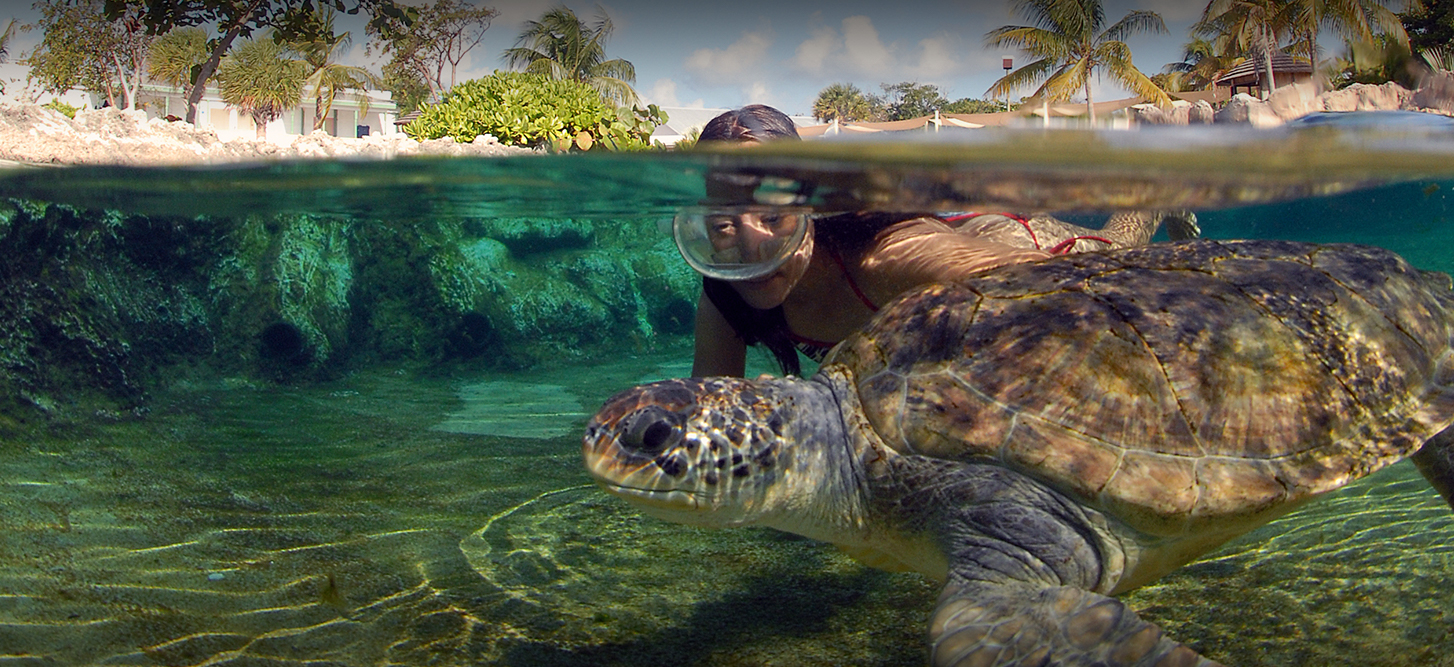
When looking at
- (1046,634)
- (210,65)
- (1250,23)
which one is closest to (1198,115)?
(1046,634)

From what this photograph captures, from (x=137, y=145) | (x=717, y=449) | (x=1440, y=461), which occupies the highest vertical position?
(x=137, y=145)

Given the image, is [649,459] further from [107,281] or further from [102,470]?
[107,281]

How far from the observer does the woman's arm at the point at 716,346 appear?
396cm

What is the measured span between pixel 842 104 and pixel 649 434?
236ft

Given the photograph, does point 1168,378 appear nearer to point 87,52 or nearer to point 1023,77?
point 1023,77

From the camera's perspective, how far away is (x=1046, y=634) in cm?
186

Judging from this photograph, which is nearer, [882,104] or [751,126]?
[751,126]

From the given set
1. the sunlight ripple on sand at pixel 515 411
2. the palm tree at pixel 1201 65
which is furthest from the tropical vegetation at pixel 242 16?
the palm tree at pixel 1201 65

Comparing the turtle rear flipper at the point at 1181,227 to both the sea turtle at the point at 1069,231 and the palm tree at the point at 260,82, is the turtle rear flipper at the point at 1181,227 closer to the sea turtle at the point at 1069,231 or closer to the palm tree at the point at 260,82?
the sea turtle at the point at 1069,231

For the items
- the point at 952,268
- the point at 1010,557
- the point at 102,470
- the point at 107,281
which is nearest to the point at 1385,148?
the point at 952,268

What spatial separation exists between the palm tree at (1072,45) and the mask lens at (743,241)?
1007 inches

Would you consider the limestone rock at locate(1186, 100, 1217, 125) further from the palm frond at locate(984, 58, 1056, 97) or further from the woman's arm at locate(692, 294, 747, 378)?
the palm frond at locate(984, 58, 1056, 97)

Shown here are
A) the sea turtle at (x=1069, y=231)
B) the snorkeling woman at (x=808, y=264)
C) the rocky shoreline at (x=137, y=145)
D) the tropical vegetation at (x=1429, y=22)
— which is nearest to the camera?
the snorkeling woman at (x=808, y=264)

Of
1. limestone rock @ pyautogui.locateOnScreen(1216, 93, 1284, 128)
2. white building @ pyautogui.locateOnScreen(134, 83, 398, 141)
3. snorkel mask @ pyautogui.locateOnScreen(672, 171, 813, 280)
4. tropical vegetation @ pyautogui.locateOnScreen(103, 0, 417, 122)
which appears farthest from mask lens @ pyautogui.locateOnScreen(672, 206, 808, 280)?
white building @ pyautogui.locateOnScreen(134, 83, 398, 141)
